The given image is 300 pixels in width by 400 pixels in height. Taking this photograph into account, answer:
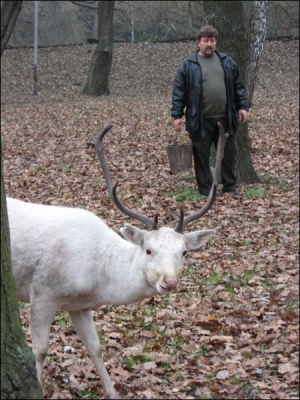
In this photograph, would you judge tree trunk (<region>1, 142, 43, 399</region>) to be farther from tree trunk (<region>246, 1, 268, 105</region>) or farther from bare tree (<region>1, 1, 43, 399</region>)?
tree trunk (<region>246, 1, 268, 105</region>)

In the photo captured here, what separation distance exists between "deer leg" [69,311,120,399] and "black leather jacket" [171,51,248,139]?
4664 millimetres

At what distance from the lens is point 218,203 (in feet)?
33.3

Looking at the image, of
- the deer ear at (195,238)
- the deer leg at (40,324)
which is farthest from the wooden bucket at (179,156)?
the deer leg at (40,324)

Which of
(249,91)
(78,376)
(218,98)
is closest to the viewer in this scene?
(78,376)

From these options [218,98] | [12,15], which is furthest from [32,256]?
[218,98]

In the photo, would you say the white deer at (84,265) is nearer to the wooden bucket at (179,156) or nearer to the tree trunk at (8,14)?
the tree trunk at (8,14)

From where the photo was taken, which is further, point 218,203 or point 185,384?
point 218,203

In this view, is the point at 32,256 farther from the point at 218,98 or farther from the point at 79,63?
the point at 79,63

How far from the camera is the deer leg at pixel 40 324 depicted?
531 centimetres

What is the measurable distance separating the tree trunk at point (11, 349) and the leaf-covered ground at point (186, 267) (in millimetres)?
1092

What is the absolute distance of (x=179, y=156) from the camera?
12.7 meters

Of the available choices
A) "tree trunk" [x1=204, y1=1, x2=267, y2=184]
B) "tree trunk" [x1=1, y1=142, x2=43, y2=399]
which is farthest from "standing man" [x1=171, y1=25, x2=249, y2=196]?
"tree trunk" [x1=1, y1=142, x2=43, y2=399]

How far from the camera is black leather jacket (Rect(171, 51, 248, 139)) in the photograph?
978cm

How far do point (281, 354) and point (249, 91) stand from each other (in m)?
8.13
